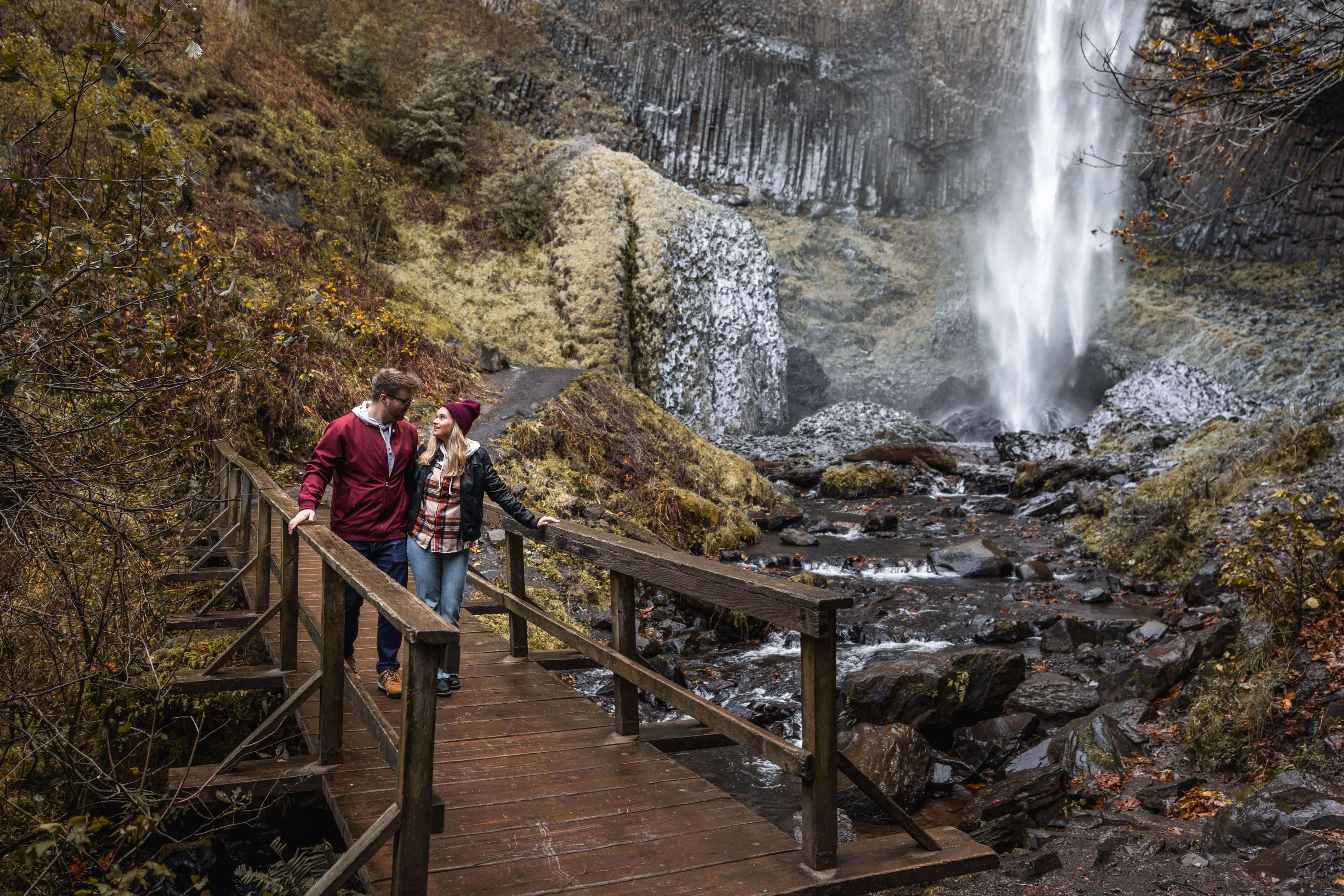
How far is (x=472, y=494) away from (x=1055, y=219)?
124 ft

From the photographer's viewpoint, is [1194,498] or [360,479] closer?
[360,479]

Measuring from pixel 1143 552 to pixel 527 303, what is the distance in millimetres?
12663

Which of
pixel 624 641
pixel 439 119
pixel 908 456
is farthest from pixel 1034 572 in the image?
pixel 439 119

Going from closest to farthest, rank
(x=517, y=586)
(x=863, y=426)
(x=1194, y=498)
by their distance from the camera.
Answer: (x=517, y=586) → (x=1194, y=498) → (x=863, y=426)

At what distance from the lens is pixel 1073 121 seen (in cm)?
3688

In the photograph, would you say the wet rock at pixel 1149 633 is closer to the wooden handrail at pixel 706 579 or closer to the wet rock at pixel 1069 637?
the wet rock at pixel 1069 637

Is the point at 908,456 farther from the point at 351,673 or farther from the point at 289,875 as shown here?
the point at 289,875

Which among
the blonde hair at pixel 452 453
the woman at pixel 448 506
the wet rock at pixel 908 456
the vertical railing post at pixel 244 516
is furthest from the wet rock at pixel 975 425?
the blonde hair at pixel 452 453

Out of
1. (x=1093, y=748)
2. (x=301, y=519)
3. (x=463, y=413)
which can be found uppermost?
(x=463, y=413)

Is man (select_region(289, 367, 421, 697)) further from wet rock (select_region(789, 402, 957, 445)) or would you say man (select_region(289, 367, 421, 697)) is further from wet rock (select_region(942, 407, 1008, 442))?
wet rock (select_region(942, 407, 1008, 442))

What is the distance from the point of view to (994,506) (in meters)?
16.5

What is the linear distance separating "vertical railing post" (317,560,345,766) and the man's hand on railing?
1.39 ft

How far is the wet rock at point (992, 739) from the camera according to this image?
627 centimetres

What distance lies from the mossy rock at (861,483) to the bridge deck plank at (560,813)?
13716 millimetres
